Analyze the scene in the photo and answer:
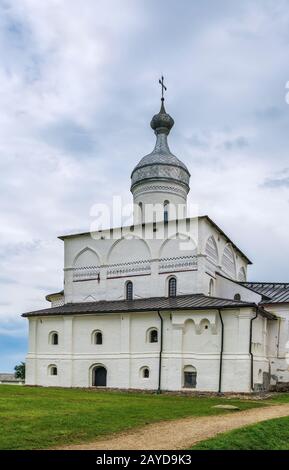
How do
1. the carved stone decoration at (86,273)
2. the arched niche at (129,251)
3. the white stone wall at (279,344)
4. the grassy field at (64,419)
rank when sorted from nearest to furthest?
A: the grassy field at (64,419), the white stone wall at (279,344), the arched niche at (129,251), the carved stone decoration at (86,273)

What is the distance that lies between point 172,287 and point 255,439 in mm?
17409

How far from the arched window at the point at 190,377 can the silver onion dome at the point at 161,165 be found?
13.5 metres

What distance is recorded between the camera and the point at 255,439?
11469 mm

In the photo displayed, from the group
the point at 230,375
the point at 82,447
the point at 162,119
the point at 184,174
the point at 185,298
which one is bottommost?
the point at 230,375

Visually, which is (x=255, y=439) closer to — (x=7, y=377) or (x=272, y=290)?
(x=272, y=290)

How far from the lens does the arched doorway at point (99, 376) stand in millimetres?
27422

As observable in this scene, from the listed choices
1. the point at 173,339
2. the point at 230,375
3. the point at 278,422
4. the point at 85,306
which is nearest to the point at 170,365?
the point at 173,339

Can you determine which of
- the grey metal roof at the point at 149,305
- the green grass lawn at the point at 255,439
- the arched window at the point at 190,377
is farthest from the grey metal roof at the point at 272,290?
the green grass lawn at the point at 255,439

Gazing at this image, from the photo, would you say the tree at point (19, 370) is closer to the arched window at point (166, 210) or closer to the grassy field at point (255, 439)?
the arched window at point (166, 210)

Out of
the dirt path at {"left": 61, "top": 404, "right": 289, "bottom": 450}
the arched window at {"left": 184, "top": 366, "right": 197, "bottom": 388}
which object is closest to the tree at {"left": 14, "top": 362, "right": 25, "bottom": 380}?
the arched window at {"left": 184, "top": 366, "right": 197, "bottom": 388}

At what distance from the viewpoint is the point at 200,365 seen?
2508cm
